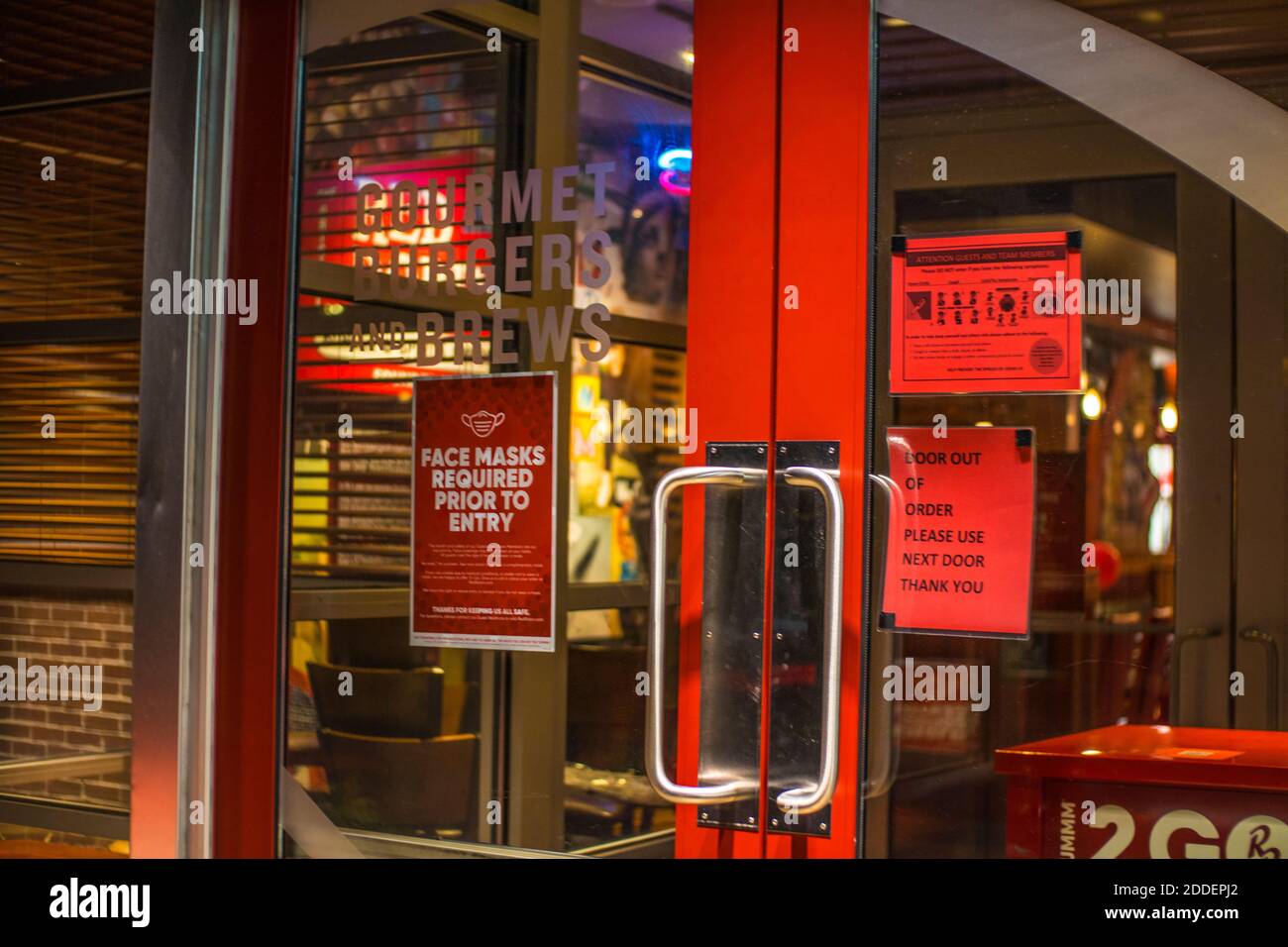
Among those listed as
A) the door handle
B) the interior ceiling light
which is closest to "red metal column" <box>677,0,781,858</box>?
the interior ceiling light

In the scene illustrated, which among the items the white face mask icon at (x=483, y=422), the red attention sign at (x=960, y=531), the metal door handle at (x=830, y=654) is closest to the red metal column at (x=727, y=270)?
the metal door handle at (x=830, y=654)

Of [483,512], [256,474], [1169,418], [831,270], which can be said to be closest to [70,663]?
[256,474]

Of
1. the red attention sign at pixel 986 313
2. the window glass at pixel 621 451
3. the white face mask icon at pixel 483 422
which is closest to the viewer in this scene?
the red attention sign at pixel 986 313

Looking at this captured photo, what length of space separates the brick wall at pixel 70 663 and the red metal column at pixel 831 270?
142 cm

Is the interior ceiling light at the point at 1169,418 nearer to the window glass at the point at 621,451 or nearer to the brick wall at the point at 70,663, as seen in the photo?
the window glass at the point at 621,451

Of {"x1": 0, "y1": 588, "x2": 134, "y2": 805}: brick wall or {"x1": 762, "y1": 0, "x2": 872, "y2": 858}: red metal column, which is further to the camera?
{"x1": 0, "y1": 588, "x2": 134, "y2": 805}: brick wall

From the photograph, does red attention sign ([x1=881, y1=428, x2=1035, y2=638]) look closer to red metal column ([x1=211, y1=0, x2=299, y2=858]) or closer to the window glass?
the window glass

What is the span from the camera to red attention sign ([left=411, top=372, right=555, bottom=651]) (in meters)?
2.53

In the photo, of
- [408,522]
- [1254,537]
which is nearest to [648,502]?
[408,522]

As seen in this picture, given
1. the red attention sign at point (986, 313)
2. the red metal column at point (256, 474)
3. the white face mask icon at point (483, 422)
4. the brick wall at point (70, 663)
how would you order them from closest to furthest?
the red attention sign at point (986, 313) → the white face mask icon at point (483, 422) → the red metal column at point (256, 474) → the brick wall at point (70, 663)

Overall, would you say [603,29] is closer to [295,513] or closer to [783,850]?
[295,513]

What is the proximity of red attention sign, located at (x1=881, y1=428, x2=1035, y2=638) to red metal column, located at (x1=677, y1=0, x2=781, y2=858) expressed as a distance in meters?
0.25

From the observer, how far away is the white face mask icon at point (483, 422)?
2566 millimetres
